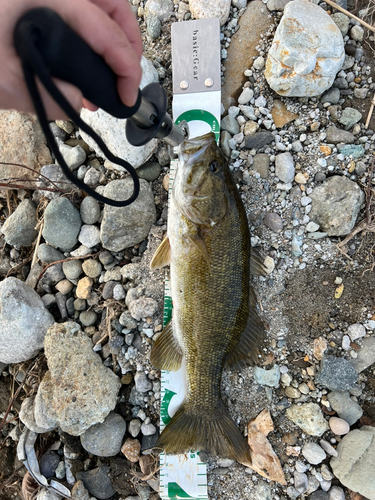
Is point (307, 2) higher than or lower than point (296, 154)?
higher

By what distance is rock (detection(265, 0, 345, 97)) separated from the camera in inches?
116

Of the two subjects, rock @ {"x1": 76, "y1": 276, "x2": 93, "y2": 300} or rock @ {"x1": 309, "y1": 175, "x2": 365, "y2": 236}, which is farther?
rock @ {"x1": 76, "y1": 276, "x2": 93, "y2": 300}

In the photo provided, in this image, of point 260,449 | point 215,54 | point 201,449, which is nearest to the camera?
point 201,449

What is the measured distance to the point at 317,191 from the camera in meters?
3.09

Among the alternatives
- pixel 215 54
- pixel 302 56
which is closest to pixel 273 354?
pixel 302 56

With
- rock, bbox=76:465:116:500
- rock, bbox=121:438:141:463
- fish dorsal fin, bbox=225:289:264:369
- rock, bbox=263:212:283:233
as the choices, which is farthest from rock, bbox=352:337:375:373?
rock, bbox=76:465:116:500

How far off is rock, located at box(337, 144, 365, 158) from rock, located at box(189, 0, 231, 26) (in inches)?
71.0

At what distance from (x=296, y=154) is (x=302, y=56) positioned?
88 cm

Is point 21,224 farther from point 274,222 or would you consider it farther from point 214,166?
point 274,222

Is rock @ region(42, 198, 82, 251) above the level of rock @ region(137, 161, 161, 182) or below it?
below

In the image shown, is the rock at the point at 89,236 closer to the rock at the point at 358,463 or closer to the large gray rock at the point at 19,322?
the large gray rock at the point at 19,322

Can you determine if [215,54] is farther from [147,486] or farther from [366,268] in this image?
[147,486]

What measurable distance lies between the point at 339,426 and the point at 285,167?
2.51 metres

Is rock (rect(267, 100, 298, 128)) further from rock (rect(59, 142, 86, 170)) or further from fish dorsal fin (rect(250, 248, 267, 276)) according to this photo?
rock (rect(59, 142, 86, 170))
